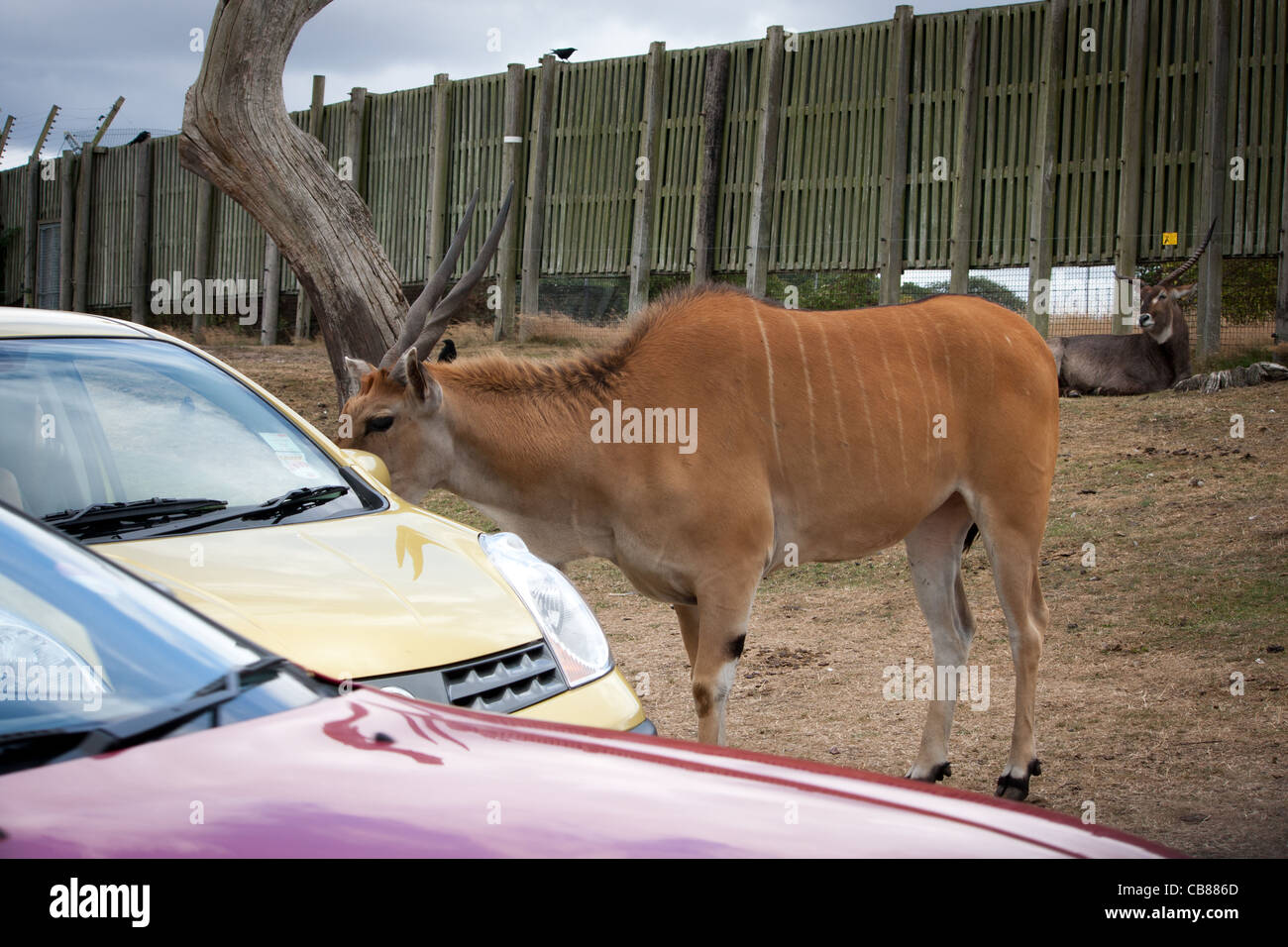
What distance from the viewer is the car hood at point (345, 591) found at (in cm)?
277

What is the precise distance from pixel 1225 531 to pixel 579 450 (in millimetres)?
4733

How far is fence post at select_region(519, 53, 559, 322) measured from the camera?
13.9m

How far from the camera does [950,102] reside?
39.1 feet

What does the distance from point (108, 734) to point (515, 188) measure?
13174mm

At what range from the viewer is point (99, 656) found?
5.21ft

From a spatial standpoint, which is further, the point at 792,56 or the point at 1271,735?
the point at 792,56

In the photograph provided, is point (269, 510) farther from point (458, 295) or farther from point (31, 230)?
point (31, 230)

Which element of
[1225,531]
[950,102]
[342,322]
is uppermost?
[950,102]

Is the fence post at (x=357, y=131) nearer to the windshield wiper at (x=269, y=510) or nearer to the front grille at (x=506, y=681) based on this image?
Result: the windshield wiper at (x=269, y=510)

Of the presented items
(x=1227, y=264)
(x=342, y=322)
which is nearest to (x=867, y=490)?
(x=342, y=322)

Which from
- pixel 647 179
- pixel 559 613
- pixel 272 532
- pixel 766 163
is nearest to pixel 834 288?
pixel 766 163

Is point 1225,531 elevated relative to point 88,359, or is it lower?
lower
